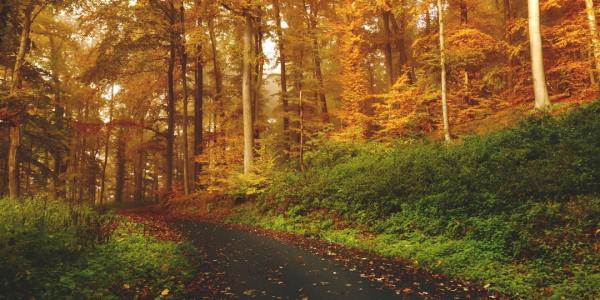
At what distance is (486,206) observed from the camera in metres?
9.34

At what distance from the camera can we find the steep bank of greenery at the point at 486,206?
7090 mm

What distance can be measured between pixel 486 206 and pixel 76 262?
9172 mm

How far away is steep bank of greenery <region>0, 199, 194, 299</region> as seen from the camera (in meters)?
5.21

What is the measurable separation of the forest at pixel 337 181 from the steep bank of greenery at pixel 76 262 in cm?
4

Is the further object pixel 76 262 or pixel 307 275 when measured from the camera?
pixel 307 275

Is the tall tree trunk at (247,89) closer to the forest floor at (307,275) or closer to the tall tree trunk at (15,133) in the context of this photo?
the forest floor at (307,275)

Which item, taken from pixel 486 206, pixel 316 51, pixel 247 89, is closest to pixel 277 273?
pixel 486 206

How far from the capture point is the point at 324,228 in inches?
518

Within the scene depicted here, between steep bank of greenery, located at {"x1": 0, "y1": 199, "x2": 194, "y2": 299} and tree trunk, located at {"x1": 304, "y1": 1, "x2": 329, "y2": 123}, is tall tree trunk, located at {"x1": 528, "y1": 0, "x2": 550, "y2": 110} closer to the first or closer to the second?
tree trunk, located at {"x1": 304, "y1": 1, "x2": 329, "y2": 123}

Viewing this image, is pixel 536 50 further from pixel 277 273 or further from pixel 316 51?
pixel 277 273

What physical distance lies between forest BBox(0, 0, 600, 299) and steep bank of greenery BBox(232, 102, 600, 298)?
1.8 inches

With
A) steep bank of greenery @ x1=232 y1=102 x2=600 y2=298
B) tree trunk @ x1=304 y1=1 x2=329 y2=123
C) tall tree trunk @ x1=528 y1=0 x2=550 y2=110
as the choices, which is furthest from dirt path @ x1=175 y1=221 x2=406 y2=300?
tree trunk @ x1=304 y1=1 x2=329 y2=123

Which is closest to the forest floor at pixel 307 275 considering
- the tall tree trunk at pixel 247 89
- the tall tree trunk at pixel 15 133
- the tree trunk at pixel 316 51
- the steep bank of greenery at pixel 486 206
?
the steep bank of greenery at pixel 486 206

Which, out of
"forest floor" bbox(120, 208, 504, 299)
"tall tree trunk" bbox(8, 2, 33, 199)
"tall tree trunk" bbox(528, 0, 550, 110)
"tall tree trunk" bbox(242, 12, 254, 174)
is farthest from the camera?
"tall tree trunk" bbox(242, 12, 254, 174)
